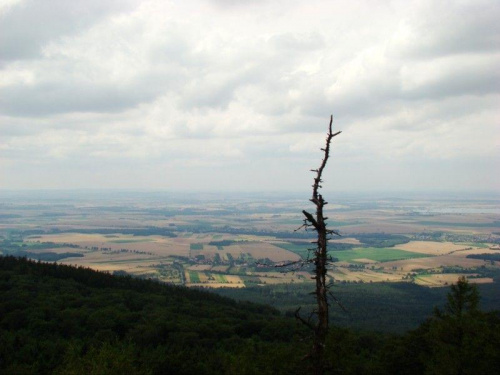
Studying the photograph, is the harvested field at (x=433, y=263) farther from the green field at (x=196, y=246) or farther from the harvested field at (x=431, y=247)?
the green field at (x=196, y=246)

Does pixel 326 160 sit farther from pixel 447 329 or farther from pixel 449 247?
pixel 449 247

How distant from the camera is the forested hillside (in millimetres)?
31234

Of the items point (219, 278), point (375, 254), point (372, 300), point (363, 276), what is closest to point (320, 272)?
point (372, 300)

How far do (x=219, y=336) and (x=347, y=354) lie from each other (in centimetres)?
2703

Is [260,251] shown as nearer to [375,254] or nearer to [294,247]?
[294,247]

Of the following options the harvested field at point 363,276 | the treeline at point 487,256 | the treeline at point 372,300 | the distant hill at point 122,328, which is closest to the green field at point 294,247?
the harvested field at point 363,276

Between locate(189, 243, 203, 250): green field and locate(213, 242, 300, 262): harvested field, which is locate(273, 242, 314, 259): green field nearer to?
locate(213, 242, 300, 262): harvested field

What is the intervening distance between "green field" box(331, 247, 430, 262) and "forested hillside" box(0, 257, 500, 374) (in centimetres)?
9073

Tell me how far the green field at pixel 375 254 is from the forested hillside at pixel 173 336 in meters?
90.7

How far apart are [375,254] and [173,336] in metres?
131

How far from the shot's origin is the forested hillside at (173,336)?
102 feet

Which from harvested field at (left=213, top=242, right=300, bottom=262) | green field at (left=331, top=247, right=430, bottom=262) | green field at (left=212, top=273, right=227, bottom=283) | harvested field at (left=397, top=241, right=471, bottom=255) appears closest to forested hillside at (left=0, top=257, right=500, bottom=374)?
green field at (left=212, top=273, right=227, bottom=283)

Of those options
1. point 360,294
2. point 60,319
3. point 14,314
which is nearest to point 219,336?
point 60,319

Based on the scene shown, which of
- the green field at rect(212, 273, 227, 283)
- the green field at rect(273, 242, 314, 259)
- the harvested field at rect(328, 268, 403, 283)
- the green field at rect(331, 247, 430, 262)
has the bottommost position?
the harvested field at rect(328, 268, 403, 283)
